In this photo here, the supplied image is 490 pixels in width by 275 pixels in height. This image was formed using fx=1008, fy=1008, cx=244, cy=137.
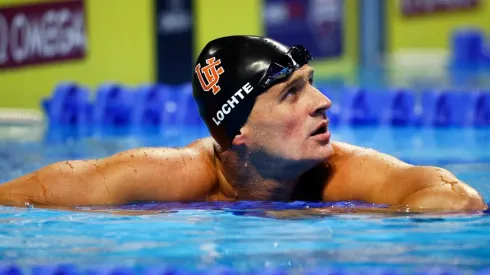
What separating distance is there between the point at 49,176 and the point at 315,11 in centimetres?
1070

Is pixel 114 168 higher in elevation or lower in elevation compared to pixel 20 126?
higher

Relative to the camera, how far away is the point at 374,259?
278 centimetres

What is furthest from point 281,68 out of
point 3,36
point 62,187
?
point 3,36

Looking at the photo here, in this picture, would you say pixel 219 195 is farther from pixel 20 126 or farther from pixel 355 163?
pixel 20 126

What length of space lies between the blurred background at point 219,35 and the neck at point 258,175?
4.67 metres

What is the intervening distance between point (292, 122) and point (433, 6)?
48.4 ft

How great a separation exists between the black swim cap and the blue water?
1.14 feet

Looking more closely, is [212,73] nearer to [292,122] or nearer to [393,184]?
[292,122]

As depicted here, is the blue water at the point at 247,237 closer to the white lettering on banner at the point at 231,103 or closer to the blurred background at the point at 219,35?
the white lettering on banner at the point at 231,103

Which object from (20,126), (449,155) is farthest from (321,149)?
(20,126)

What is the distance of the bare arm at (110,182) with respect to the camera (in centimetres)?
364

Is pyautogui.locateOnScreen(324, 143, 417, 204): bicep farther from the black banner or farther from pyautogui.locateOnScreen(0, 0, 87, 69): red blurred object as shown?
the black banner

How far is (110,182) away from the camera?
363 cm

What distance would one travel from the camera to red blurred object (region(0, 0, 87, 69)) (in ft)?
26.4
